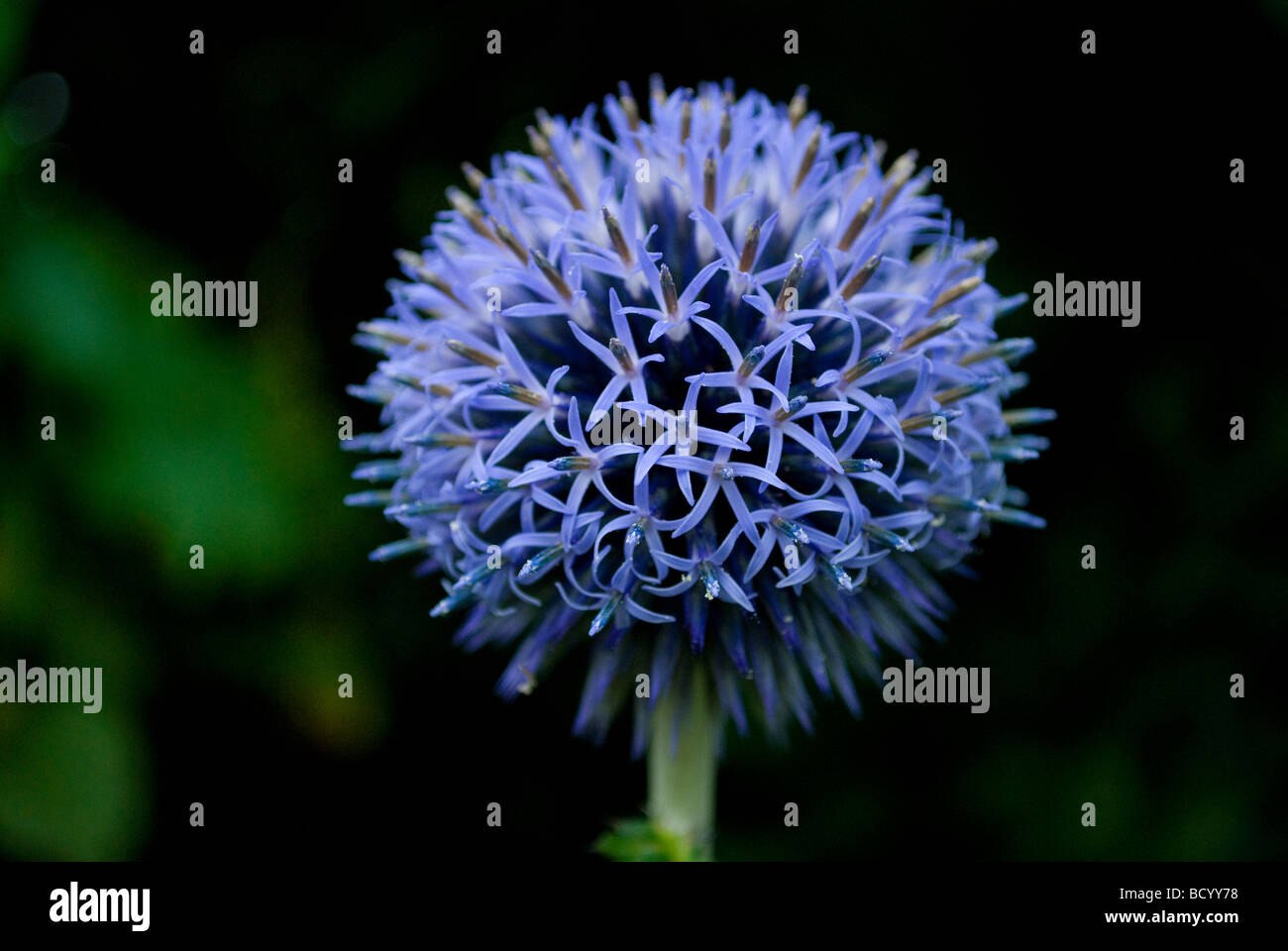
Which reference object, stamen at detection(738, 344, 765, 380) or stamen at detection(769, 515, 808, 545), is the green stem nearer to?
stamen at detection(769, 515, 808, 545)

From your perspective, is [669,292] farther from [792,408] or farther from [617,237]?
[792,408]

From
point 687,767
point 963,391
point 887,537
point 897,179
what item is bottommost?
point 687,767

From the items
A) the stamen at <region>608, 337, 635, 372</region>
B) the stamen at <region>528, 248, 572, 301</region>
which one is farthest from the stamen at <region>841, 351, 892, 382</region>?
the stamen at <region>528, 248, 572, 301</region>

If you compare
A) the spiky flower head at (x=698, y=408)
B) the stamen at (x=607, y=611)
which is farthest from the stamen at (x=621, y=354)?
the stamen at (x=607, y=611)

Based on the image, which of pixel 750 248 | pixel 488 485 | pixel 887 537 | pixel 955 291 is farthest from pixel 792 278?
pixel 488 485

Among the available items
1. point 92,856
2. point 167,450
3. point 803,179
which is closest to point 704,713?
point 803,179

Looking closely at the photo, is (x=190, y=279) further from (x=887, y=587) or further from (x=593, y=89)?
(x=887, y=587)
